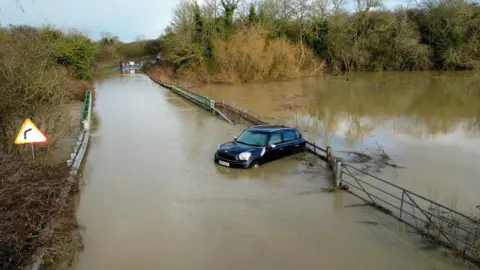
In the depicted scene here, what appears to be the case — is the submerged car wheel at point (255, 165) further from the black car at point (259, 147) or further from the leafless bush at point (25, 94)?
the leafless bush at point (25, 94)

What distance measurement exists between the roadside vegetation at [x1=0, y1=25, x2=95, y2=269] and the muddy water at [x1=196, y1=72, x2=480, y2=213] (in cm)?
993

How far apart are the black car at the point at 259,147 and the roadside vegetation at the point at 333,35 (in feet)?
105

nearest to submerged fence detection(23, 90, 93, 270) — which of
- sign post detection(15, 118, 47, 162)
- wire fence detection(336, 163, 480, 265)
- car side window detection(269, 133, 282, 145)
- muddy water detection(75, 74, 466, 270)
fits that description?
muddy water detection(75, 74, 466, 270)

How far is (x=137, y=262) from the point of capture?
7.64m

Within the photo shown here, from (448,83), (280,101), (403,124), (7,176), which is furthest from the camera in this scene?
(448,83)

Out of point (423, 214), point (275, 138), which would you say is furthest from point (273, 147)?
point (423, 214)

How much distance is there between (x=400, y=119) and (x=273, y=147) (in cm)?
1278

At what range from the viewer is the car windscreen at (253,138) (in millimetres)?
13508

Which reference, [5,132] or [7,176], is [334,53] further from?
[7,176]

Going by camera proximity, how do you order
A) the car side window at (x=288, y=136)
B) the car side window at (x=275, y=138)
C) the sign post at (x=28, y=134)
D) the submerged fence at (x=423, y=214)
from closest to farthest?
the submerged fence at (x=423, y=214)
the sign post at (x=28, y=134)
the car side window at (x=275, y=138)
the car side window at (x=288, y=136)

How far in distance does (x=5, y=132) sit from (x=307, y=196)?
A: 9.73 meters

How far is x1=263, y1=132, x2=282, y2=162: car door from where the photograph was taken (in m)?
13.3

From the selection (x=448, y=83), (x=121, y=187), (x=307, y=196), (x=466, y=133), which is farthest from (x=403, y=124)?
(x=448, y=83)

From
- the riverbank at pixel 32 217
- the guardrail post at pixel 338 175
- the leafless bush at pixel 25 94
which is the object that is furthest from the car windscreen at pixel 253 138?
the leafless bush at pixel 25 94
